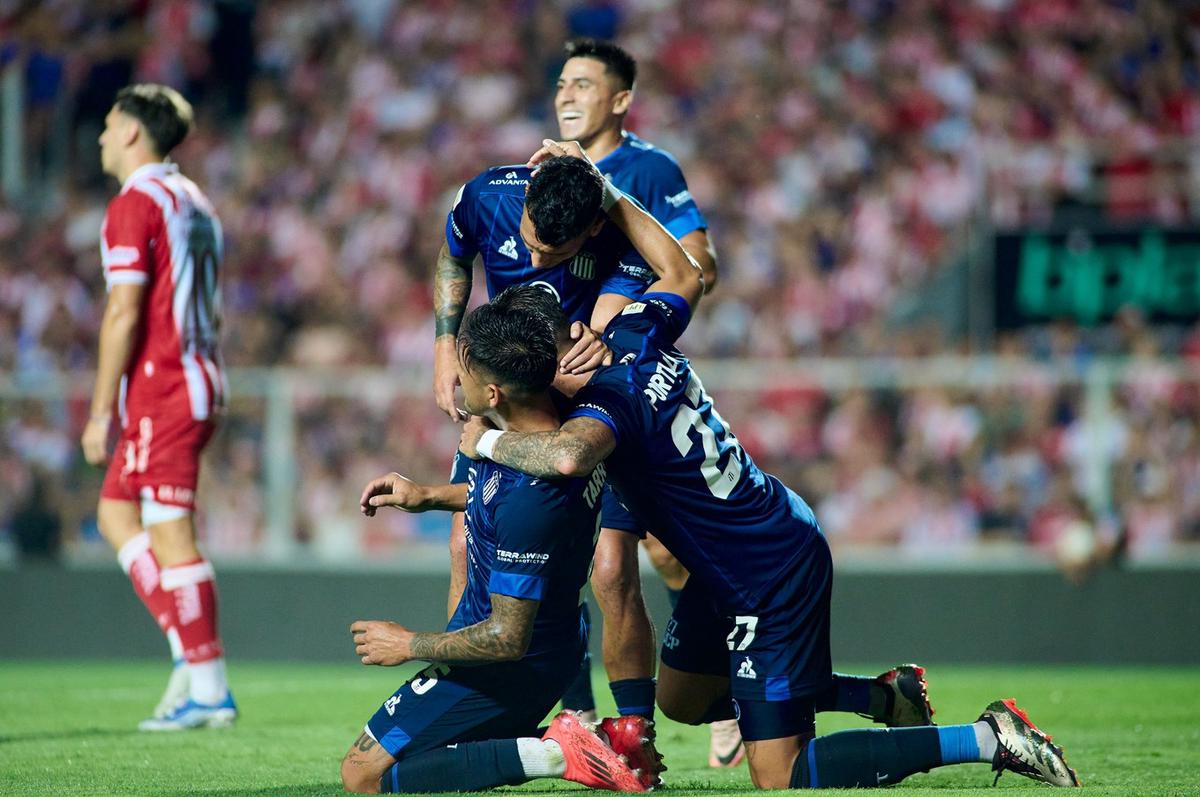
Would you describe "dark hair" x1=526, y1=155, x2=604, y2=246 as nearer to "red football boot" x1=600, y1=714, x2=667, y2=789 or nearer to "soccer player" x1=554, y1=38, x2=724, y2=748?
"soccer player" x1=554, y1=38, x2=724, y2=748

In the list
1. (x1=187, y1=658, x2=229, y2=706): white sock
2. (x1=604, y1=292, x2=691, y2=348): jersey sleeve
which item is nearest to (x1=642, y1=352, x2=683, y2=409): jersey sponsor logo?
(x1=604, y1=292, x2=691, y2=348): jersey sleeve

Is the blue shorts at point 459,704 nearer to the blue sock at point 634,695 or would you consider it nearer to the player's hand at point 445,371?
the blue sock at point 634,695

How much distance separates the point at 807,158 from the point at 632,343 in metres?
10.8

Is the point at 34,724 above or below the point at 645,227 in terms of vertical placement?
below

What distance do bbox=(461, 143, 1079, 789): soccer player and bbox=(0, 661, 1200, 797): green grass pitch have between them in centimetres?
20

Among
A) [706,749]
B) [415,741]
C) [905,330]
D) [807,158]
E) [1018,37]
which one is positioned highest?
[1018,37]

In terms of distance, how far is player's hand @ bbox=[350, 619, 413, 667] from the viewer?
4820 mm

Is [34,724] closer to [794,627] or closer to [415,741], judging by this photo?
A: [415,741]

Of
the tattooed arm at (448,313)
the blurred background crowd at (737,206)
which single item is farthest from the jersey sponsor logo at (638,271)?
the blurred background crowd at (737,206)

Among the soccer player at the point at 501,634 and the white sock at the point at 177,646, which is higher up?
the soccer player at the point at 501,634

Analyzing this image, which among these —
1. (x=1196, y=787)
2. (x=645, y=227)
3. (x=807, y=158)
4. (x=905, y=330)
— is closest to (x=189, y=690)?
(x=645, y=227)

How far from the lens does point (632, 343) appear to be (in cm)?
508

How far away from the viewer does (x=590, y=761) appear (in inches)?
193

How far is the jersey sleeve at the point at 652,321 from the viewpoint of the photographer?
16.9 feet
